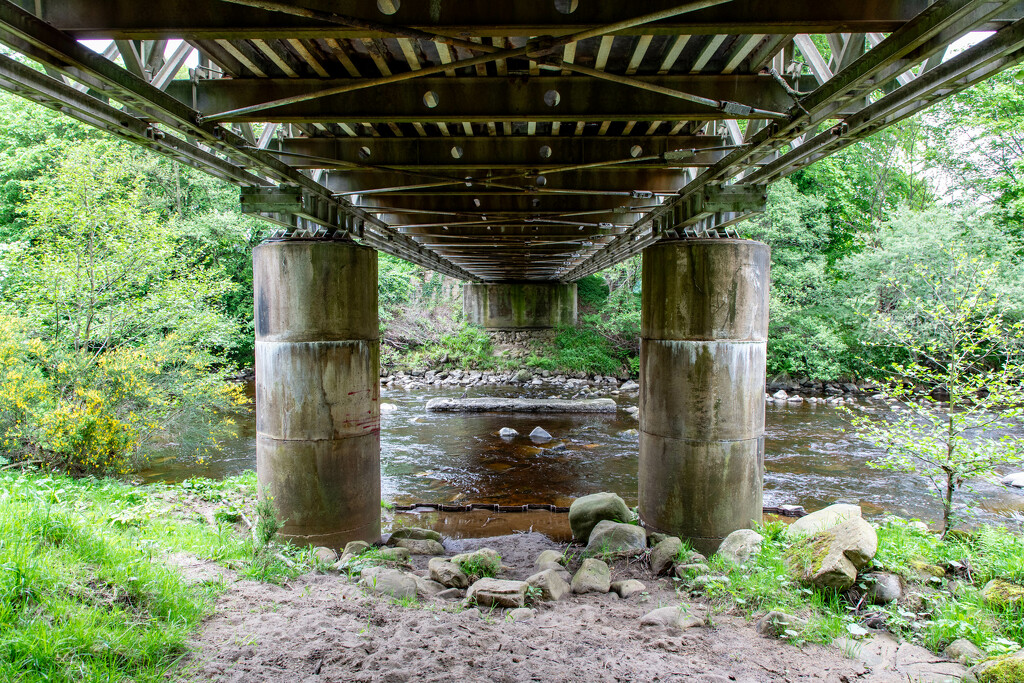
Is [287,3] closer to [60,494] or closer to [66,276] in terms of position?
[60,494]

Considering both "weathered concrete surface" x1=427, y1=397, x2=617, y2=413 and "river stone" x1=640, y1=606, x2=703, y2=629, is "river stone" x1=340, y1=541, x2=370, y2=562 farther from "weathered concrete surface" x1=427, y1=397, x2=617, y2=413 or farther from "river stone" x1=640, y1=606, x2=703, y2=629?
Answer: "weathered concrete surface" x1=427, y1=397, x2=617, y2=413

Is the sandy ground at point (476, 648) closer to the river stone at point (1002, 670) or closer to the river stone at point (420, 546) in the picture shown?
the river stone at point (1002, 670)

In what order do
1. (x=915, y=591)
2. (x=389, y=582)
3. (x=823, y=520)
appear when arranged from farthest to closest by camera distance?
(x=823, y=520), (x=389, y=582), (x=915, y=591)

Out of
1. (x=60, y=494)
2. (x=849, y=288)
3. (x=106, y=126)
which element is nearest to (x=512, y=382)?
(x=849, y=288)

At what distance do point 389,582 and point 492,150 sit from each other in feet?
16.9

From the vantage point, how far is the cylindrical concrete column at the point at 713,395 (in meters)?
7.49

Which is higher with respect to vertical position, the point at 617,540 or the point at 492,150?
the point at 492,150

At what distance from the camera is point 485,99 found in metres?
5.43

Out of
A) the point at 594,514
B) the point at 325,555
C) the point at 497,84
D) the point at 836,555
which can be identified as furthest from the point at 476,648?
the point at 497,84

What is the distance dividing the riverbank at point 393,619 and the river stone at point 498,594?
0.18m

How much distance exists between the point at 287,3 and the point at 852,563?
629 centimetres

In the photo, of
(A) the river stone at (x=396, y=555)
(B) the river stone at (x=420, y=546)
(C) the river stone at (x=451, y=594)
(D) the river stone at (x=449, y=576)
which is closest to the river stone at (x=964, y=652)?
(C) the river stone at (x=451, y=594)

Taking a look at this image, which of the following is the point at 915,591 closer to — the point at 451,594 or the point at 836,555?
the point at 836,555

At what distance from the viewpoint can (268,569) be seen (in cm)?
567
